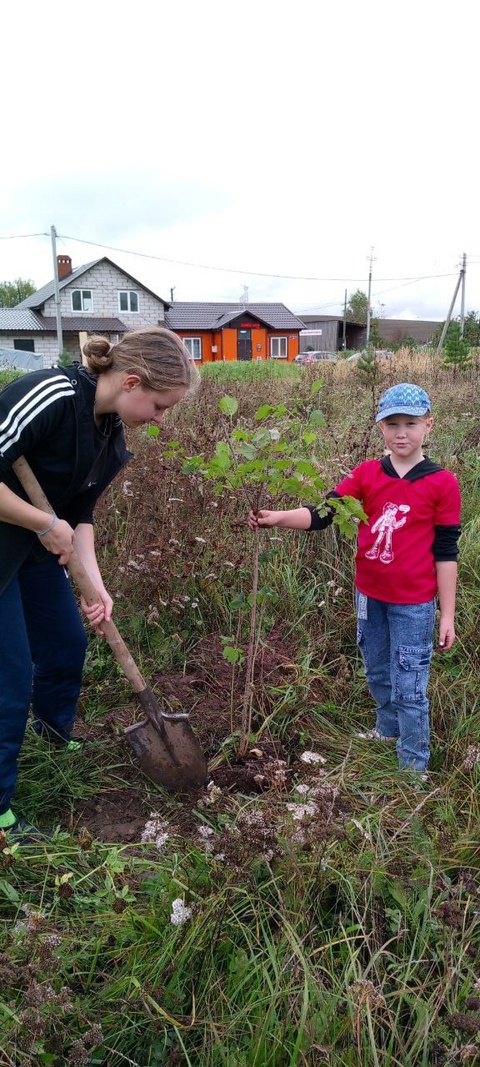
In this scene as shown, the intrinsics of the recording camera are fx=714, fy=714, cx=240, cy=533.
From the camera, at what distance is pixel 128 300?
125 feet

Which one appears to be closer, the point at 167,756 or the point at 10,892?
the point at 10,892

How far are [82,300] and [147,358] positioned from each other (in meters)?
38.6

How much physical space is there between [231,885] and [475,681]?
65.9 inches

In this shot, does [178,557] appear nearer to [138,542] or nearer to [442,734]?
[138,542]

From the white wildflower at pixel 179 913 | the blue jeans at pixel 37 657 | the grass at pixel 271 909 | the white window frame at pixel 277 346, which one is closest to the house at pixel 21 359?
the white window frame at pixel 277 346

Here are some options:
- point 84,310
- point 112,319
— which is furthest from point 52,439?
point 84,310

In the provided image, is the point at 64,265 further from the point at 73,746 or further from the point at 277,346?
the point at 73,746

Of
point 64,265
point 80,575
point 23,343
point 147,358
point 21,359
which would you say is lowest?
point 80,575

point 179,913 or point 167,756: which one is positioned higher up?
point 179,913

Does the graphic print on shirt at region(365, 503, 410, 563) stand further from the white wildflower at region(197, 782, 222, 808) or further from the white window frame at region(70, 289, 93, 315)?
the white window frame at region(70, 289, 93, 315)

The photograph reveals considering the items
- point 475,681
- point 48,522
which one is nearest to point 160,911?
point 48,522

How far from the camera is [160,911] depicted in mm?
1678

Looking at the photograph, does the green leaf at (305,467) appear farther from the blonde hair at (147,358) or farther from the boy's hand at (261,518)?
the blonde hair at (147,358)

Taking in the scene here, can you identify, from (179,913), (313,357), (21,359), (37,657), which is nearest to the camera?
(179,913)
